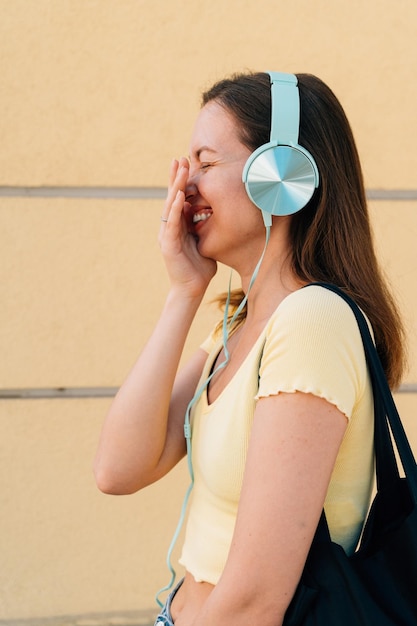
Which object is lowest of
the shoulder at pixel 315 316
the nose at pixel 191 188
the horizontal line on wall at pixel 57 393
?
the horizontal line on wall at pixel 57 393

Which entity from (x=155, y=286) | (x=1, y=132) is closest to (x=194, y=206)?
(x=155, y=286)

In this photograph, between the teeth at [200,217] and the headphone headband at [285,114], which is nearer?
the headphone headband at [285,114]

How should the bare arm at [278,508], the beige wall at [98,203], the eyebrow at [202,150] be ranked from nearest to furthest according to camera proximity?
the bare arm at [278,508], the eyebrow at [202,150], the beige wall at [98,203]

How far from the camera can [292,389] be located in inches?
46.0

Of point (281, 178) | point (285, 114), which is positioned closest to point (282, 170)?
point (281, 178)

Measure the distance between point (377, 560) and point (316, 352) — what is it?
0.35 meters

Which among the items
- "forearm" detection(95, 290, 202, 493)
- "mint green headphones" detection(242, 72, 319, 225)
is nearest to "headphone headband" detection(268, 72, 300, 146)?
"mint green headphones" detection(242, 72, 319, 225)

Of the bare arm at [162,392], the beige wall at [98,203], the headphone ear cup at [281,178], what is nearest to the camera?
the headphone ear cup at [281,178]

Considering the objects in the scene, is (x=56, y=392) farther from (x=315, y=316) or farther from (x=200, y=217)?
(x=315, y=316)

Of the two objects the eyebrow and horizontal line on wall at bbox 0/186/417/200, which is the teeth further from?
horizontal line on wall at bbox 0/186/417/200

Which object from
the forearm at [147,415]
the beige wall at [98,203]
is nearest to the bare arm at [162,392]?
the forearm at [147,415]

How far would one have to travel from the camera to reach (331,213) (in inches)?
58.6

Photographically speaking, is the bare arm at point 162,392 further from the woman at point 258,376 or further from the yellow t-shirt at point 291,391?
the yellow t-shirt at point 291,391

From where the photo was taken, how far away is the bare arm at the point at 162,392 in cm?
169
